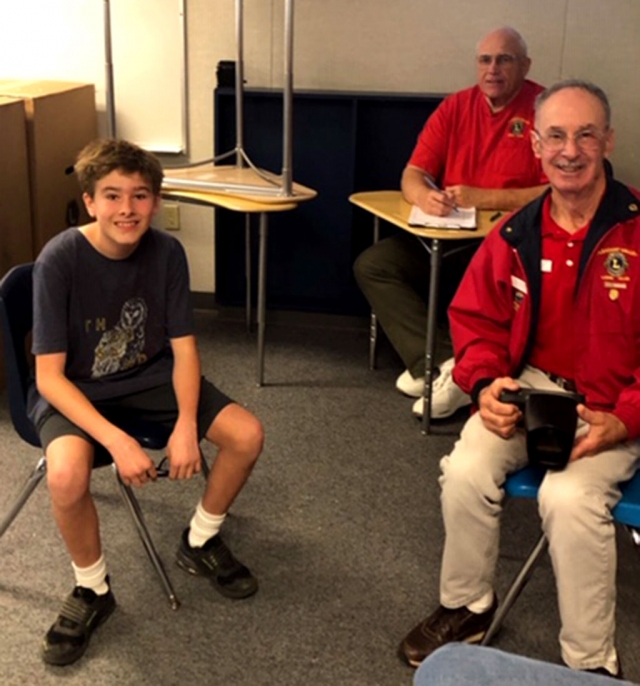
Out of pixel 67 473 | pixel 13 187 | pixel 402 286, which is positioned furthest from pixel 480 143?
pixel 67 473

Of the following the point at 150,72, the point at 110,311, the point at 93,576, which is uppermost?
the point at 150,72

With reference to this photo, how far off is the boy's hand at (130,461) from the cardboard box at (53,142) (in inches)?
66.5

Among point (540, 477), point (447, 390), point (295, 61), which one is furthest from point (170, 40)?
point (540, 477)

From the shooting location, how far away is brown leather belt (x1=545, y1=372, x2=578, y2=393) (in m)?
1.97

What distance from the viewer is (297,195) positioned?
120 inches

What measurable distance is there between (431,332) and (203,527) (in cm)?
105

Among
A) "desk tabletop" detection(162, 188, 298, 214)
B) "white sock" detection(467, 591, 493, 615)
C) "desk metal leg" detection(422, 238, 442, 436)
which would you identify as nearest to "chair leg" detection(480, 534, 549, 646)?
"white sock" detection(467, 591, 493, 615)

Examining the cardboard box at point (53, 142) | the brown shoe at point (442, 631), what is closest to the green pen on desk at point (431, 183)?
the cardboard box at point (53, 142)

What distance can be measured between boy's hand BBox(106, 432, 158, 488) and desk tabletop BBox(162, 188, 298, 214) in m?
1.23

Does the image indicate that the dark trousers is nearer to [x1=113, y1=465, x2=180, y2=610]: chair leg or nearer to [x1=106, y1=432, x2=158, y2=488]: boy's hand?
[x1=113, y1=465, x2=180, y2=610]: chair leg

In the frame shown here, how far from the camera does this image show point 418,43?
3.58 metres

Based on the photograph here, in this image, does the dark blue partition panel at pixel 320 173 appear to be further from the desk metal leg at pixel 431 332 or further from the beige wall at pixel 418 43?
the desk metal leg at pixel 431 332

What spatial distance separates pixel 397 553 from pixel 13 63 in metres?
2.64

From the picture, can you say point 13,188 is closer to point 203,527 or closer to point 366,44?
point 366,44
